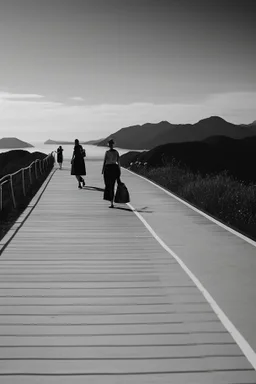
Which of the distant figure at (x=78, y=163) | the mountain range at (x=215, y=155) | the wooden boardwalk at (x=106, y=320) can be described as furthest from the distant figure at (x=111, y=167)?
the mountain range at (x=215, y=155)

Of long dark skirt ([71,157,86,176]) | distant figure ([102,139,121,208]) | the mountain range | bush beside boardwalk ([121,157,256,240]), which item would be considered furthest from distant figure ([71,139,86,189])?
the mountain range

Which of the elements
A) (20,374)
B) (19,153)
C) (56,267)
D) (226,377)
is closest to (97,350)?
(20,374)

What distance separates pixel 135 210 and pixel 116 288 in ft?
27.5

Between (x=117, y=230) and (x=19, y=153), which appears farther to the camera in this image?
(x=19, y=153)

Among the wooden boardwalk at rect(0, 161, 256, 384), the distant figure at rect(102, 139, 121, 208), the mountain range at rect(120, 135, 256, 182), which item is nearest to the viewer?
the wooden boardwalk at rect(0, 161, 256, 384)

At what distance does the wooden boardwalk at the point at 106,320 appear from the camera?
468 cm

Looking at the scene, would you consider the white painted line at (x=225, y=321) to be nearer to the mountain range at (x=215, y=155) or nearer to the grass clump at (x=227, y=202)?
the grass clump at (x=227, y=202)

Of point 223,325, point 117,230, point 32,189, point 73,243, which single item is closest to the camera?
point 223,325

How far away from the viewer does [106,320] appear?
599 centimetres

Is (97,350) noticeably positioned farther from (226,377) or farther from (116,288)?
(116,288)

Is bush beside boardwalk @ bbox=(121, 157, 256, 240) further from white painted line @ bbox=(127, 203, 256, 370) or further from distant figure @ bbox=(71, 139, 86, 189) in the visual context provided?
distant figure @ bbox=(71, 139, 86, 189)

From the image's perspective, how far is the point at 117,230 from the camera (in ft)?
40.3

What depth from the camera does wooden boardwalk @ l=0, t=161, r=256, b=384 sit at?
15.3 feet

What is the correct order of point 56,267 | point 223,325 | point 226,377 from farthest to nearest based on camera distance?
point 56,267, point 223,325, point 226,377
